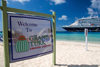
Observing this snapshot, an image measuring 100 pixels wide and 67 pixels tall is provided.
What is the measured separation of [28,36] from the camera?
2.16 metres

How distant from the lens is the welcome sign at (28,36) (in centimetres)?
188

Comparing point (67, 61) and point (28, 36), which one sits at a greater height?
point (28, 36)

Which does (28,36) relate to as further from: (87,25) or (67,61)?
(87,25)

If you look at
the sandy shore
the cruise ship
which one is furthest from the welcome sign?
the cruise ship

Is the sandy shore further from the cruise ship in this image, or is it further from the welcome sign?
the cruise ship

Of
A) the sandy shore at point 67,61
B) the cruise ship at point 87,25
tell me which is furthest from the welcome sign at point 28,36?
the cruise ship at point 87,25

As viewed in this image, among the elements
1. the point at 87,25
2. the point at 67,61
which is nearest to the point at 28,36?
the point at 67,61

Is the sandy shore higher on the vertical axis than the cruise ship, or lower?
lower

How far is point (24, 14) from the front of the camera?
6.77 ft

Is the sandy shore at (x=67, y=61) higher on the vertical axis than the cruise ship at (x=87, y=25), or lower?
lower

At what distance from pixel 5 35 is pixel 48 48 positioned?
140 cm

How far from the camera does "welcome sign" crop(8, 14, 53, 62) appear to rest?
188 centimetres

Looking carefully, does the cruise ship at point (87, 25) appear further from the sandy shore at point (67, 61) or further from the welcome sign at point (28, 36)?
the welcome sign at point (28, 36)

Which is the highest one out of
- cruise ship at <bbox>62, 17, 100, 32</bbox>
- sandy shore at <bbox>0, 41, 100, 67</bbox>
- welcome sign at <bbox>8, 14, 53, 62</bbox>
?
cruise ship at <bbox>62, 17, 100, 32</bbox>
